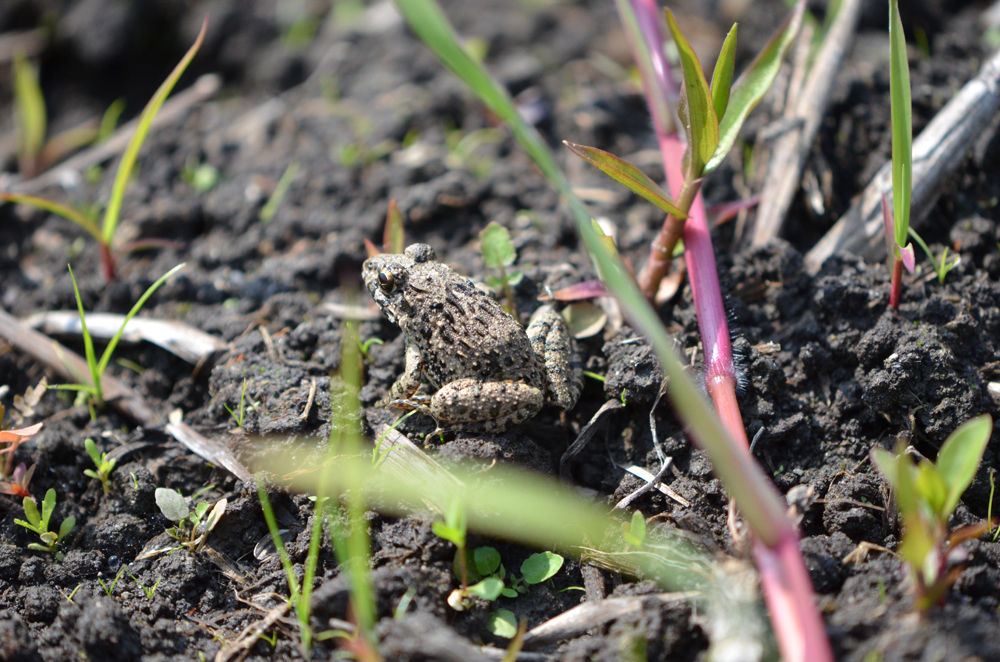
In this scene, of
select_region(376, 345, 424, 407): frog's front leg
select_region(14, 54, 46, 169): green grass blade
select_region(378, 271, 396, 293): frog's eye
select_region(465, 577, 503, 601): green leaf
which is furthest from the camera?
select_region(14, 54, 46, 169): green grass blade

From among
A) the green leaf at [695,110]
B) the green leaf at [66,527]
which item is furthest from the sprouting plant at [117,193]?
the green leaf at [695,110]

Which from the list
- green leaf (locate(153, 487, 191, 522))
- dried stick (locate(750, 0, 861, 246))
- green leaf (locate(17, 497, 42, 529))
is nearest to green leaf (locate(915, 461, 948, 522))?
dried stick (locate(750, 0, 861, 246))

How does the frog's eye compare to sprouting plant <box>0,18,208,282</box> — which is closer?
the frog's eye

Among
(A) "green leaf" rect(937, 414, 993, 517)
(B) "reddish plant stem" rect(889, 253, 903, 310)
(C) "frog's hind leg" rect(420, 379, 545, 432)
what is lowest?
(C) "frog's hind leg" rect(420, 379, 545, 432)

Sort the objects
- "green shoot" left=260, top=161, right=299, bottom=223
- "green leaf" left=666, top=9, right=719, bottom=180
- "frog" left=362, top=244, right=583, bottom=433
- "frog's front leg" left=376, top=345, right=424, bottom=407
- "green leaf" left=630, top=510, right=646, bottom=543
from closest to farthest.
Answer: "green leaf" left=666, top=9, right=719, bottom=180 < "green leaf" left=630, top=510, right=646, bottom=543 < "frog" left=362, top=244, right=583, bottom=433 < "frog's front leg" left=376, top=345, right=424, bottom=407 < "green shoot" left=260, top=161, right=299, bottom=223

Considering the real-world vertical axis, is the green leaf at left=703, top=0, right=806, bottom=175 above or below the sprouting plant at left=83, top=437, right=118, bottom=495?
above

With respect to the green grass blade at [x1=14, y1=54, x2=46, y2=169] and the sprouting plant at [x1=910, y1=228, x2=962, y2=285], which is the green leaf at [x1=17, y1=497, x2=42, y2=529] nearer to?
the green grass blade at [x1=14, y1=54, x2=46, y2=169]
